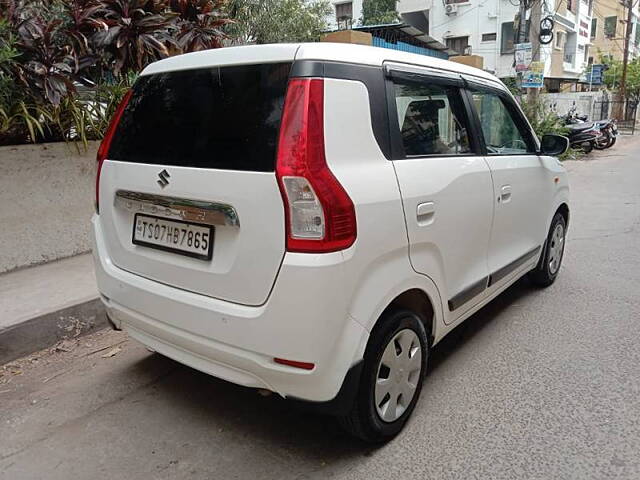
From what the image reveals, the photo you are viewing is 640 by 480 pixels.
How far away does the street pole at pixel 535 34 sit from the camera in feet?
47.8

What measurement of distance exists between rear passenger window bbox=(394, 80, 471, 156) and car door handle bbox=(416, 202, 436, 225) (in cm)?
26

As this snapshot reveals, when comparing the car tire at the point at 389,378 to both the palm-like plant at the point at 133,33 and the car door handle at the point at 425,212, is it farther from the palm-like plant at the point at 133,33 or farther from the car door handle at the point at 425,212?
the palm-like plant at the point at 133,33

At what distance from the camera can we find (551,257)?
15.1ft

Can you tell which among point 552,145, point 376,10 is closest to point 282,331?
point 552,145

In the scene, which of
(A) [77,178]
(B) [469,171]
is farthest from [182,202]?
(A) [77,178]

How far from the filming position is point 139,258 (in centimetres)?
250

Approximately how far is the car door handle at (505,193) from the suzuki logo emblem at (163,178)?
2058 millimetres

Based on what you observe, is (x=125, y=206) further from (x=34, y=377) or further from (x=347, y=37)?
(x=347, y=37)

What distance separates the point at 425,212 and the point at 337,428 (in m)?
1.16

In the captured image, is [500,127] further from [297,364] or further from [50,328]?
[50,328]

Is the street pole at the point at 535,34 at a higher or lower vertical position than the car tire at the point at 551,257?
higher

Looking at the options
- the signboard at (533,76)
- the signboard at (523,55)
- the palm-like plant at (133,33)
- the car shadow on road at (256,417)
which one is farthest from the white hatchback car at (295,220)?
the signboard at (533,76)

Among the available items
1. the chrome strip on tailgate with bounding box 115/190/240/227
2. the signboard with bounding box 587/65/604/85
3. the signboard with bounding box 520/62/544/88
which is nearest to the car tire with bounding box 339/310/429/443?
the chrome strip on tailgate with bounding box 115/190/240/227

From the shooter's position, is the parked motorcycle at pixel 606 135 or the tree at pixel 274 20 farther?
the parked motorcycle at pixel 606 135
